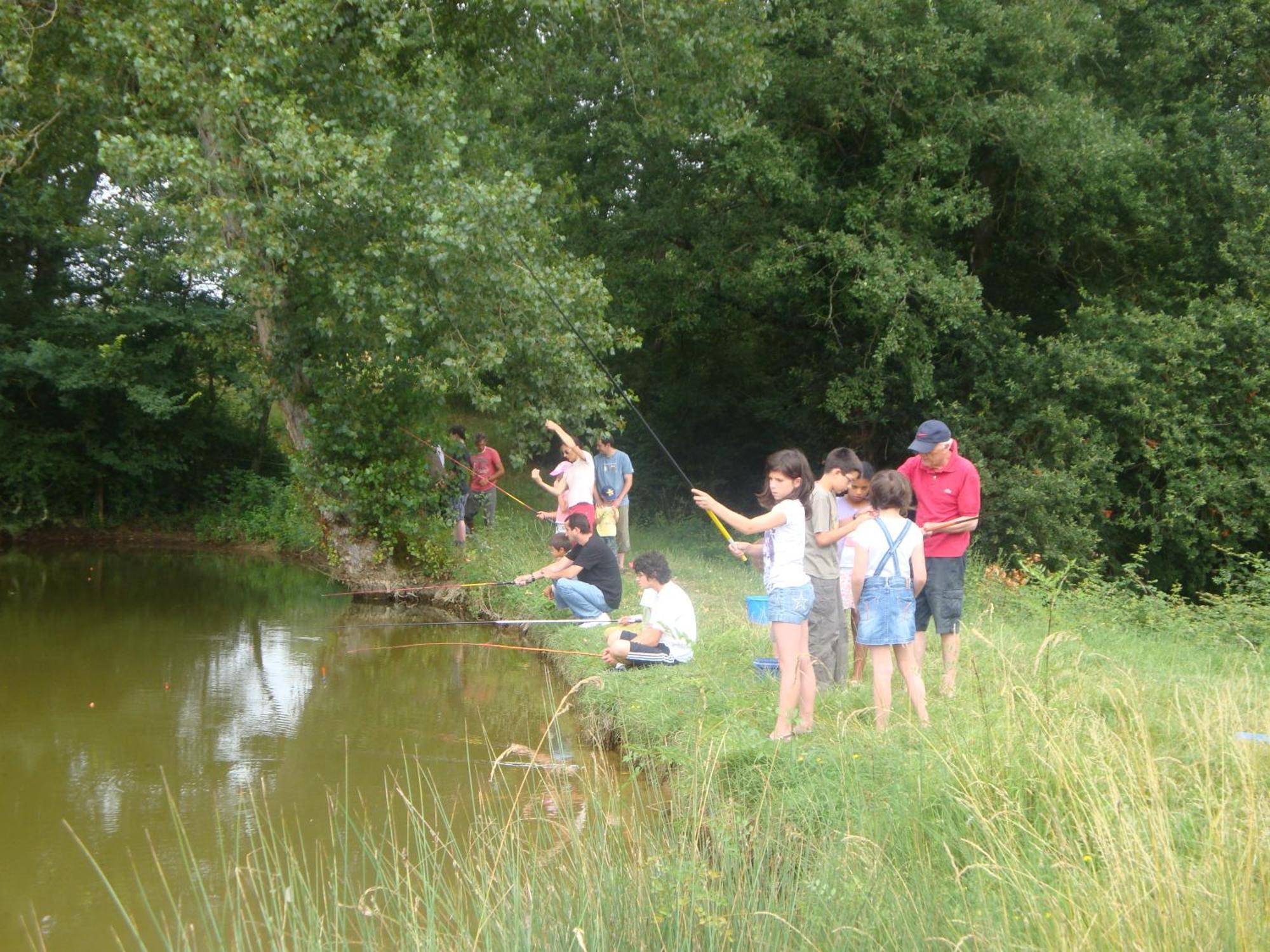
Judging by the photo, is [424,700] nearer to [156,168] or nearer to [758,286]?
[156,168]

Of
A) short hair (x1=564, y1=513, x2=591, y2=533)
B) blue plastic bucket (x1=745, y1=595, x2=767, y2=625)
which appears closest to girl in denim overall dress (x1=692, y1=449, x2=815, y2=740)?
blue plastic bucket (x1=745, y1=595, x2=767, y2=625)

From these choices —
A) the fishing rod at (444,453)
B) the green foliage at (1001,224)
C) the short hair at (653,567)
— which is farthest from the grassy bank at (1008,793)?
the green foliage at (1001,224)

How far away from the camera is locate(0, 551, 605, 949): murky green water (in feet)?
17.4

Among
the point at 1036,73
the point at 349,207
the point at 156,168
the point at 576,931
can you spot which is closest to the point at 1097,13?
the point at 1036,73

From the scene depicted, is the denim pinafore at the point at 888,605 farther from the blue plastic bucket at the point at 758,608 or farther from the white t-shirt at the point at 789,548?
the blue plastic bucket at the point at 758,608

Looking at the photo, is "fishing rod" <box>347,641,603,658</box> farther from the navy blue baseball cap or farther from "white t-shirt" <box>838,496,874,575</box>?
the navy blue baseball cap

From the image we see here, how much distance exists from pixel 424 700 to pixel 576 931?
5843mm

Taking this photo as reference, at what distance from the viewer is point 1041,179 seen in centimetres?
1538

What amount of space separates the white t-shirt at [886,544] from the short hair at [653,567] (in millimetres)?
2204

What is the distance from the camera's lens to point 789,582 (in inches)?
219

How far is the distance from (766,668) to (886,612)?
1.60m

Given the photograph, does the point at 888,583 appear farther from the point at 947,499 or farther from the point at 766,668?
the point at 766,668

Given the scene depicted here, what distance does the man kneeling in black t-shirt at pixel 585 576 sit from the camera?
955 cm

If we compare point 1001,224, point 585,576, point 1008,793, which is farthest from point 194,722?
point 1001,224
